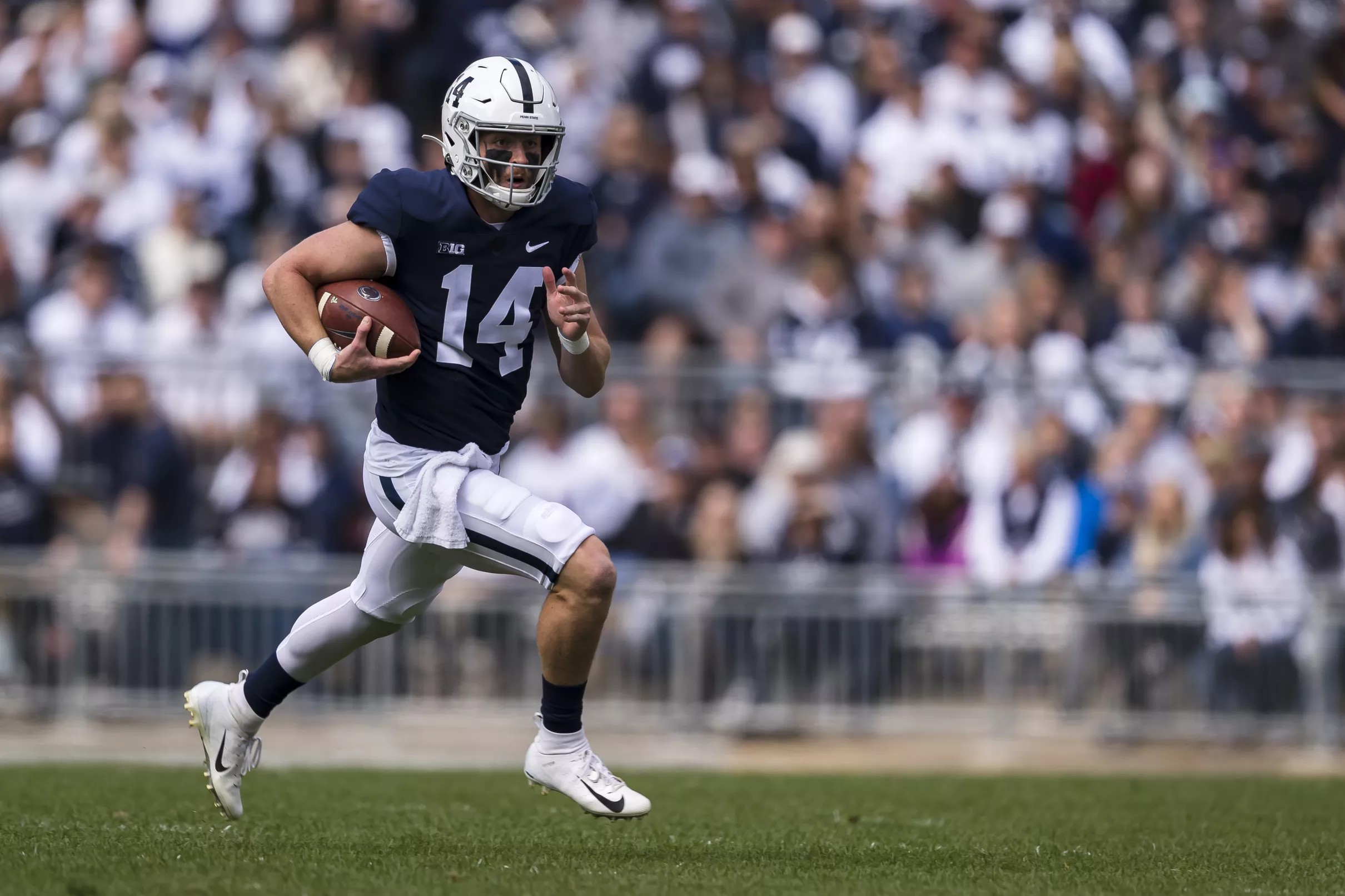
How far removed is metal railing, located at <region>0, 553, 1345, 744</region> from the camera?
11.5 meters

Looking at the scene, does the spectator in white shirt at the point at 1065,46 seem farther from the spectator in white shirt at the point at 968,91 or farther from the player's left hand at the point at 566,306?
the player's left hand at the point at 566,306

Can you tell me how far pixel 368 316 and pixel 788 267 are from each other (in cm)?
778

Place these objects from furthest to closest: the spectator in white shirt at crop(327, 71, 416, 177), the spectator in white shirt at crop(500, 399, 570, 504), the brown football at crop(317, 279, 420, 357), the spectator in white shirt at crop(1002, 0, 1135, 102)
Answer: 1. the spectator in white shirt at crop(1002, 0, 1135, 102)
2. the spectator in white shirt at crop(327, 71, 416, 177)
3. the spectator in white shirt at crop(500, 399, 570, 504)
4. the brown football at crop(317, 279, 420, 357)

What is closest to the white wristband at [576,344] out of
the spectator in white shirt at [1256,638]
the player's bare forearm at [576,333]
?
the player's bare forearm at [576,333]

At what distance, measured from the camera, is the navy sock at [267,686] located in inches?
261

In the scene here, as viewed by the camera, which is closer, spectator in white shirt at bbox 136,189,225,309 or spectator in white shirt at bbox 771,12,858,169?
spectator in white shirt at bbox 136,189,225,309

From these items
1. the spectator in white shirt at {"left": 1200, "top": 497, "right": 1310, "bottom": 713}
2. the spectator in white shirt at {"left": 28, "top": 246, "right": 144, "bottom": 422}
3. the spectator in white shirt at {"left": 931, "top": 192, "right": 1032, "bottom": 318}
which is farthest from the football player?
the spectator in white shirt at {"left": 931, "top": 192, "right": 1032, "bottom": 318}

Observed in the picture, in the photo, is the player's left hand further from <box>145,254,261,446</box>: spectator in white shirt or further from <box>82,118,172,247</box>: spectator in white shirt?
<box>82,118,172,247</box>: spectator in white shirt

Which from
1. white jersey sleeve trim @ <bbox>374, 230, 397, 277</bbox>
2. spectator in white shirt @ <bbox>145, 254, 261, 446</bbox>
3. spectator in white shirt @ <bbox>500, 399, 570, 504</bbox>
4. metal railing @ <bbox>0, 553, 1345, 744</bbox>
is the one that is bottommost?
metal railing @ <bbox>0, 553, 1345, 744</bbox>

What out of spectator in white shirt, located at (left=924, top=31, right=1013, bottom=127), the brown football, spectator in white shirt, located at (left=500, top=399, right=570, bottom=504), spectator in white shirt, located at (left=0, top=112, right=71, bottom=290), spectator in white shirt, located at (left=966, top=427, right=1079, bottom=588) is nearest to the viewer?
the brown football

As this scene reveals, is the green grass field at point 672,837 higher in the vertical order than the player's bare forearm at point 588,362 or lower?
lower

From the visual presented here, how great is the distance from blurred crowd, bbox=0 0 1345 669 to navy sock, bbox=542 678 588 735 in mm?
5688

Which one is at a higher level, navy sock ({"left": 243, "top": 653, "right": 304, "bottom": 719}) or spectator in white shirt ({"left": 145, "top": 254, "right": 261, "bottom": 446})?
spectator in white shirt ({"left": 145, "top": 254, "right": 261, "bottom": 446})

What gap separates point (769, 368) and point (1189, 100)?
499 centimetres
